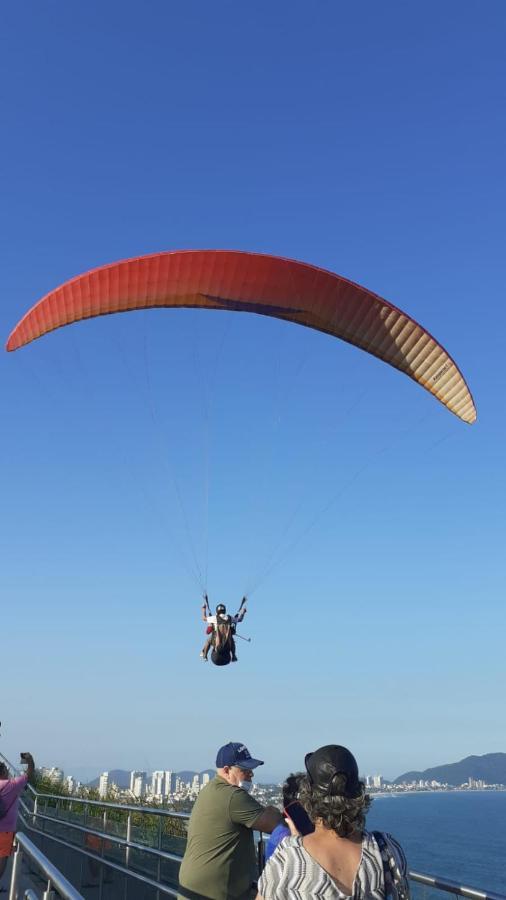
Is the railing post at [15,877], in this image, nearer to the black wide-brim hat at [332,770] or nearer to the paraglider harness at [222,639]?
the black wide-brim hat at [332,770]

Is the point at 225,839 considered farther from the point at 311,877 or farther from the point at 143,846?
the point at 143,846

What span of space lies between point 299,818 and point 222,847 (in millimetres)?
1053

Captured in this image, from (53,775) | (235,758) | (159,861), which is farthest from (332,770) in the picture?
(53,775)

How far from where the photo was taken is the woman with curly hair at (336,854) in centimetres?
227

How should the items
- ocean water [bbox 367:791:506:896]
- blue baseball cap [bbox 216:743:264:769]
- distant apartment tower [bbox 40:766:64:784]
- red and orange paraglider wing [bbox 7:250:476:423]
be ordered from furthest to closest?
1. ocean water [bbox 367:791:506:896]
2. distant apartment tower [bbox 40:766:64:784]
3. red and orange paraglider wing [bbox 7:250:476:423]
4. blue baseball cap [bbox 216:743:264:769]

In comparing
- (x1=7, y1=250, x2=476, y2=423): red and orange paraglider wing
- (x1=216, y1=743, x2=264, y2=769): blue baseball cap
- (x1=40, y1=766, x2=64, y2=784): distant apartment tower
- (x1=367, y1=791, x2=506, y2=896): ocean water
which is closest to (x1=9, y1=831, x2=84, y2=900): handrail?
(x1=216, y1=743, x2=264, y2=769): blue baseball cap

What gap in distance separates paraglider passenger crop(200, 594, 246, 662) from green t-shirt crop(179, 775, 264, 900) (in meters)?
8.89

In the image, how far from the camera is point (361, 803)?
2432mm

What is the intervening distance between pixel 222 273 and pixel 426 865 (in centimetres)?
8613

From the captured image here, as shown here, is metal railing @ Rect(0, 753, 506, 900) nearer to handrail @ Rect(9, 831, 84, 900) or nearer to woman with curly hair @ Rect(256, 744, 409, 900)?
handrail @ Rect(9, 831, 84, 900)

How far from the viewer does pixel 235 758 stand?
158 inches

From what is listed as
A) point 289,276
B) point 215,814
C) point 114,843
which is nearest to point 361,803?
point 215,814

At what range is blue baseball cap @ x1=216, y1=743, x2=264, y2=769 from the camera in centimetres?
401

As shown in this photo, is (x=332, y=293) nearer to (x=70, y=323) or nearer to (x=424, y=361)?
(x=424, y=361)
